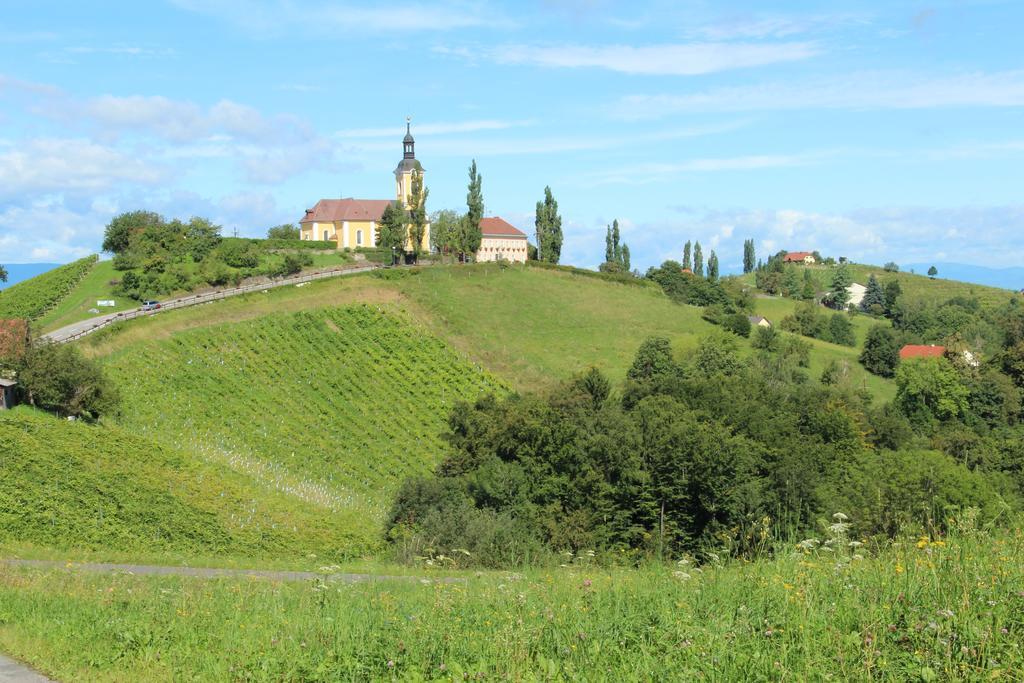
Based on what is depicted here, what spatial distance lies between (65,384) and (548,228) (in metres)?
74.1

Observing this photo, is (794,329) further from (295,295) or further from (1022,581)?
(1022,581)

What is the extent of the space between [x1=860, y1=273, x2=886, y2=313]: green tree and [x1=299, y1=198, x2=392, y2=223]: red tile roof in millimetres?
82465

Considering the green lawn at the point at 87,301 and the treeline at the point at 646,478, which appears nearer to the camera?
the treeline at the point at 646,478

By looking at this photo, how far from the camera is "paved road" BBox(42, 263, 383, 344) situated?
188 ft

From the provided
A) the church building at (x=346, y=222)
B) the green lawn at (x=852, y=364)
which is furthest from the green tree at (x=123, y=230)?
the green lawn at (x=852, y=364)

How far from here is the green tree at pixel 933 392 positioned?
7650cm

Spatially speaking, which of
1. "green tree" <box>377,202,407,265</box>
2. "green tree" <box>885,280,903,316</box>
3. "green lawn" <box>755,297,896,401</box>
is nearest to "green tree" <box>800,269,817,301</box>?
"green tree" <box>885,280,903,316</box>

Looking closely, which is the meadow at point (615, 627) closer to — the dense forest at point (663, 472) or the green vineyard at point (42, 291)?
the dense forest at point (663, 472)

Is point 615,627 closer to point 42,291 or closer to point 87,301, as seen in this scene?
point 87,301

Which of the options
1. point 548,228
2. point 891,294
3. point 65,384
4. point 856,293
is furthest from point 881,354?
point 856,293

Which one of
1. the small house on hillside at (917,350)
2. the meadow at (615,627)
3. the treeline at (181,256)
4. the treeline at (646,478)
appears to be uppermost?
the treeline at (181,256)

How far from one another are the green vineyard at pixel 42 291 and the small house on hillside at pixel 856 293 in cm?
12354

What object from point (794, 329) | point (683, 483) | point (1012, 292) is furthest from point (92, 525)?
point (1012, 292)

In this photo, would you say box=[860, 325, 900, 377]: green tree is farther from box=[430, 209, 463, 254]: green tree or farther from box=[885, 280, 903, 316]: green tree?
box=[885, 280, 903, 316]: green tree
